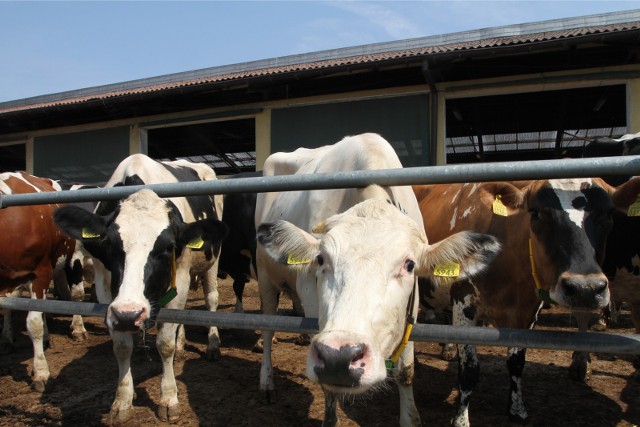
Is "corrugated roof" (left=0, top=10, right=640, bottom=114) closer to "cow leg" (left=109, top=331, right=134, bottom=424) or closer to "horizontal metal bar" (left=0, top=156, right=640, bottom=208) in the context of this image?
"cow leg" (left=109, top=331, right=134, bottom=424)

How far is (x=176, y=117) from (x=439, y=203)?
7.09m

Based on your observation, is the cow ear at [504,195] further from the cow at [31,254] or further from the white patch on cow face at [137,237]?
the cow at [31,254]

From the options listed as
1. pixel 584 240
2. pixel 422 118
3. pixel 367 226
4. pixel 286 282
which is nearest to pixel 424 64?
pixel 422 118

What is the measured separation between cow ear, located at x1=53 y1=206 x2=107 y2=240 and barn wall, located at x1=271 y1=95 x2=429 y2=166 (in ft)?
19.3

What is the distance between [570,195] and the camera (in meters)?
2.77

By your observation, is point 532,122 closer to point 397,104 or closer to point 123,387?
point 397,104

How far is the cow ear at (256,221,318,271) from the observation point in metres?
2.33

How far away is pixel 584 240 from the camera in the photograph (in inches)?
101

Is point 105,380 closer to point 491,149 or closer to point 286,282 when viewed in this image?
point 286,282

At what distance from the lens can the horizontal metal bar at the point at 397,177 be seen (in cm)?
166

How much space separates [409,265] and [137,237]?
6.09 feet

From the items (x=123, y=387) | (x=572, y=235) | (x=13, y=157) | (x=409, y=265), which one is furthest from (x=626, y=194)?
(x=13, y=157)

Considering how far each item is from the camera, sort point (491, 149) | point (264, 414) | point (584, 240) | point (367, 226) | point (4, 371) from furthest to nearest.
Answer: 1. point (491, 149)
2. point (4, 371)
3. point (264, 414)
4. point (584, 240)
5. point (367, 226)

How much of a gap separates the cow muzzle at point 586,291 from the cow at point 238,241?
400 cm
